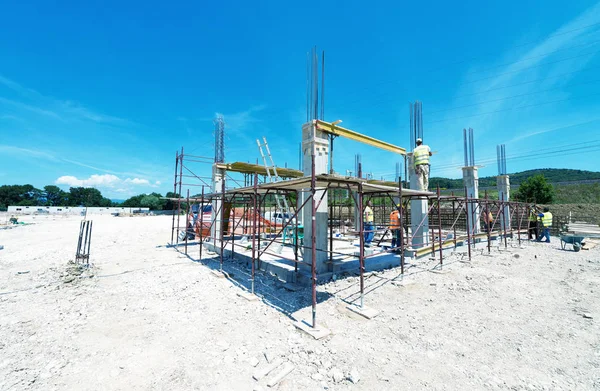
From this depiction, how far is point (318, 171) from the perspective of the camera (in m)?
7.37

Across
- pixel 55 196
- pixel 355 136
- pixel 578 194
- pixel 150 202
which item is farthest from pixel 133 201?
pixel 578 194

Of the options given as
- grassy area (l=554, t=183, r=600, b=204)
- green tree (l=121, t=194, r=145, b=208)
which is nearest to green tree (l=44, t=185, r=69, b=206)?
green tree (l=121, t=194, r=145, b=208)

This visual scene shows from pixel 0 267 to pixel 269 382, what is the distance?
Answer: 12.1 metres

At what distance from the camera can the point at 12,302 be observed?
231 inches

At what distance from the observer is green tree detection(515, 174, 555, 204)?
2780 cm

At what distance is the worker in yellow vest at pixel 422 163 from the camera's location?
1027 cm

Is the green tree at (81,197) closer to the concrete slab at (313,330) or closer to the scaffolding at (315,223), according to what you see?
the scaffolding at (315,223)

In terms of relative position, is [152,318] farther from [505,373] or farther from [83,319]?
[505,373]

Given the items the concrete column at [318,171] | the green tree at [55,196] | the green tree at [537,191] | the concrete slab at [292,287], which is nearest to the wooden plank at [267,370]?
the concrete slab at [292,287]

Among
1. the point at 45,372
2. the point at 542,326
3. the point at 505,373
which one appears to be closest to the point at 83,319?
the point at 45,372

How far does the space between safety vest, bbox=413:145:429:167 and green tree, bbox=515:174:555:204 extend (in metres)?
25.5

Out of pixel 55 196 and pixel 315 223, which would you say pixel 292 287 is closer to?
pixel 315 223

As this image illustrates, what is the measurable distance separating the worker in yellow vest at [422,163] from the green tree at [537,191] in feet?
81.9

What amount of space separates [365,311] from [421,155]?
24.1ft
